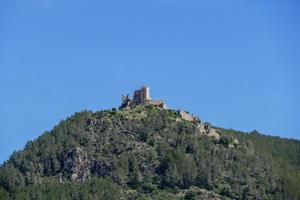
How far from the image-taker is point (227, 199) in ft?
655

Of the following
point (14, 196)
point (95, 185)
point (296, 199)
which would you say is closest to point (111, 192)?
point (95, 185)

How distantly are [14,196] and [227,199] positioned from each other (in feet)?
124

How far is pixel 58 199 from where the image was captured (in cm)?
19025

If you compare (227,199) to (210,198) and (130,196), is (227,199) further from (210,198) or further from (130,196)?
(130,196)

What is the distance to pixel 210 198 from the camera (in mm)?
198500

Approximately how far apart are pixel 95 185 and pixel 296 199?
118 ft

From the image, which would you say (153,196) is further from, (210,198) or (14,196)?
(14,196)

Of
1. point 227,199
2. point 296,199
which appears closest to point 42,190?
point 227,199

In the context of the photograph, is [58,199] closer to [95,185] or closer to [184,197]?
[95,185]

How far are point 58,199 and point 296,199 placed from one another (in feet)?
141

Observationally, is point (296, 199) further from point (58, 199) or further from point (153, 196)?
point (58, 199)

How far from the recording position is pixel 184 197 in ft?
655

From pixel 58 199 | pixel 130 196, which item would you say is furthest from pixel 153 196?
pixel 58 199

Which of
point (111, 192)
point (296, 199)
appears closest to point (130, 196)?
point (111, 192)
